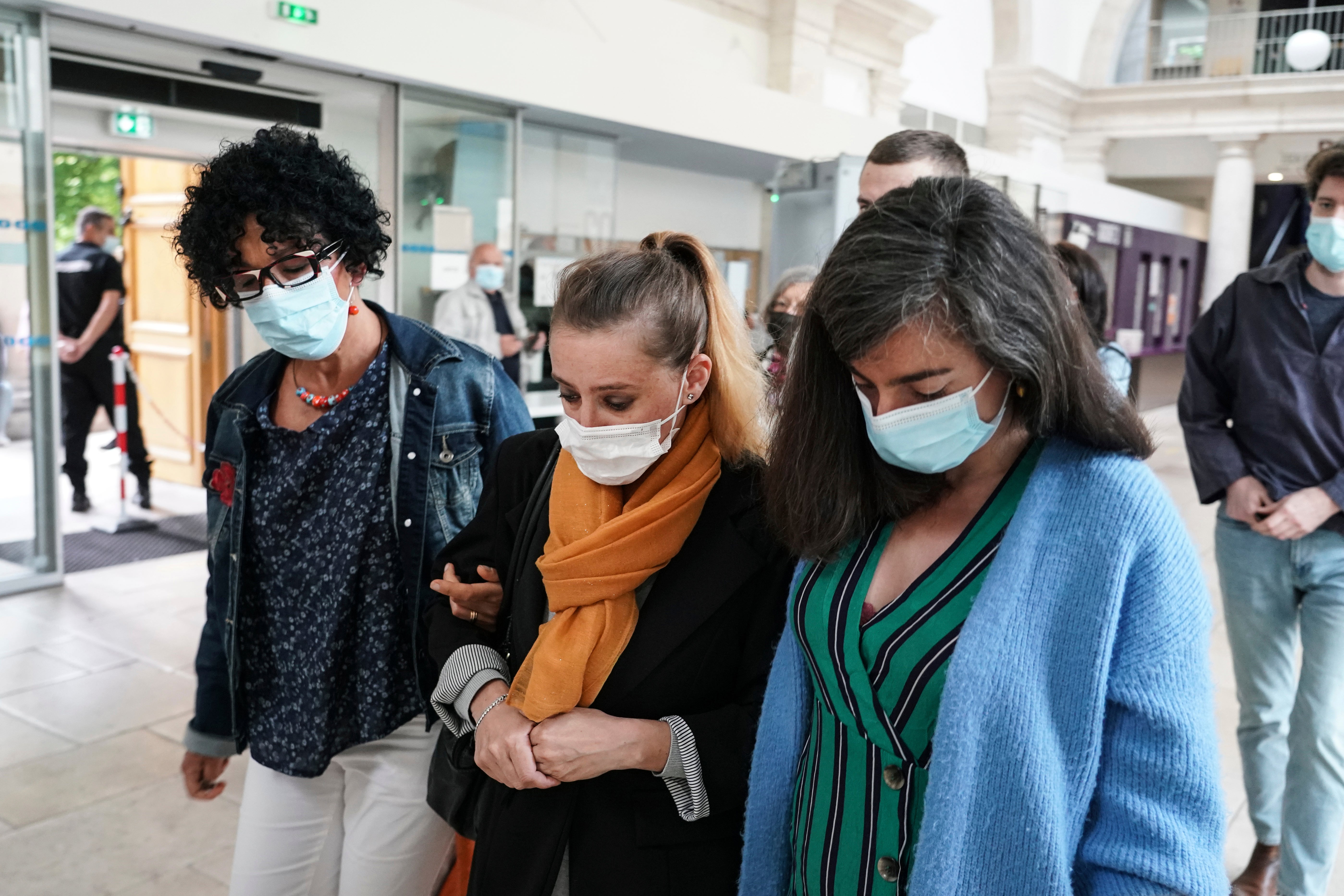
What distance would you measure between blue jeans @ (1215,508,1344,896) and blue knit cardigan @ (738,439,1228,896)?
6.82 feet

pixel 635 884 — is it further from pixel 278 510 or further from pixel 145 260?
pixel 145 260

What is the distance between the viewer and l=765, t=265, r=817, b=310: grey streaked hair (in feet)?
13.3

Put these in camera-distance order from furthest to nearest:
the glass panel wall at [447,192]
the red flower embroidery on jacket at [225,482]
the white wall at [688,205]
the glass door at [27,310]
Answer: the white wall at [688,205] < the glass panel wall at [447,192] < the glass door at [27,310] < the red flower embroidery on jacket at [225,482]

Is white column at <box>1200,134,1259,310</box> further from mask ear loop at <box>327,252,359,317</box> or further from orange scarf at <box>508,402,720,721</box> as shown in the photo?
orange scarf at <box>508,402,720,721</box>

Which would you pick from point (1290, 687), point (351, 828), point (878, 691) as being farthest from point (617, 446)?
point (1290, 687)

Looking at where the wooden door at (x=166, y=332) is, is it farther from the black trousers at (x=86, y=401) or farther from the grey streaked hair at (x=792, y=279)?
the grey streaked hair at (x=792, y=279)

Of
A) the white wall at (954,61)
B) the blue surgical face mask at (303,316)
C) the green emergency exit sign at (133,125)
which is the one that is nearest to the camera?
the blue surgical face mask at (303,316)

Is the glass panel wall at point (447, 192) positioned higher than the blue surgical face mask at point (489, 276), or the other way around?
the glass panel wall at point (447, 192)

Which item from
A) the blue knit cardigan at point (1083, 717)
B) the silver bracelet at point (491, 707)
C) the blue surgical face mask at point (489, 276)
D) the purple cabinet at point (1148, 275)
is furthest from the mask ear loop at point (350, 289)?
the purple cabinet at point (1148, 275)

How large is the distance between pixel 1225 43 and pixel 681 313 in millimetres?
26547

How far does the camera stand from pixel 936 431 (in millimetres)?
1344

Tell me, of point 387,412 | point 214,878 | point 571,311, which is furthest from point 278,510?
point 214,878

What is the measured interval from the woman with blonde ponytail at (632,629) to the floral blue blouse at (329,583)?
31 centimetres

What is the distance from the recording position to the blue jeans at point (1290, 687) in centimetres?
295
